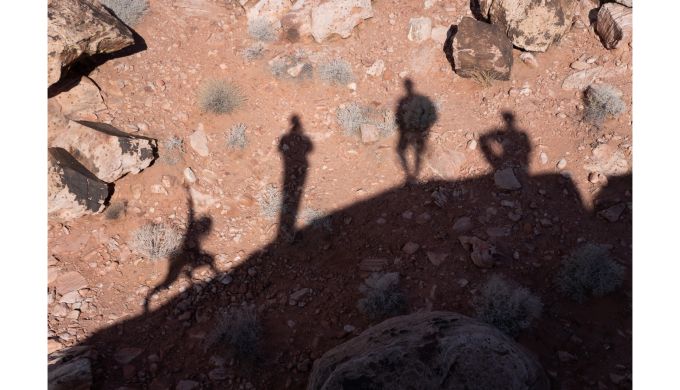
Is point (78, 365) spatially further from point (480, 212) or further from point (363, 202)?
point (480, 212)

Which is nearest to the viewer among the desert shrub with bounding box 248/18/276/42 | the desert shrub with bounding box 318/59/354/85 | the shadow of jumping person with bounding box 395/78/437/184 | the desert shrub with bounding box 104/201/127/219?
the desert shrub with bounding box 104/201/127/219

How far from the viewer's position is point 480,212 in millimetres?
5805

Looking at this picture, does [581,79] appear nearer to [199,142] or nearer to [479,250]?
[479,250]

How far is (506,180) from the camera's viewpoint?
6047 mm

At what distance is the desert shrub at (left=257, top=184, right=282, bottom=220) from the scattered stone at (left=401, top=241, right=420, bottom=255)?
1942 mm

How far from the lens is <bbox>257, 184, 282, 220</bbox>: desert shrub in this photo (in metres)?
6.27

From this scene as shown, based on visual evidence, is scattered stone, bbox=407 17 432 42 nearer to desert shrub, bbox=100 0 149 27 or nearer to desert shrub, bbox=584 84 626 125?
desert shrub, bbox=584 84 626 125

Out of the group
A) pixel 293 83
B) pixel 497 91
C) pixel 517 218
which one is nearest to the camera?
pixel 517 218

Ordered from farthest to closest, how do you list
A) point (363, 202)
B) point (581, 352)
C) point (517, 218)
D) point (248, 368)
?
point (363, 202) → point (517, 218) → point (248, 368) → point (581, 352)

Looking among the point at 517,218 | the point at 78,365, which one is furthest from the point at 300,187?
the point at 78,365

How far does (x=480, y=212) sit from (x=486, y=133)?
1.54m

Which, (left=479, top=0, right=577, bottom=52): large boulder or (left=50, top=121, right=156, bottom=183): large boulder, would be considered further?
(left=479, top=0, right=577, bottom=52): large boulder

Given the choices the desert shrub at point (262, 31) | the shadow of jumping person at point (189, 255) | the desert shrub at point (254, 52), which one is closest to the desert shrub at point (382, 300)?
the shadow of jumping person at point (189, 255)

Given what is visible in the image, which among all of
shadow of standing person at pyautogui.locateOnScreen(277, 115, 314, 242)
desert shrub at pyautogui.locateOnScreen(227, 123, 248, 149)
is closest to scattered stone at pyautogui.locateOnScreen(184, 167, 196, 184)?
desert shrub at pyautogui.locateOnScreen(227, 123, 248, 149)
